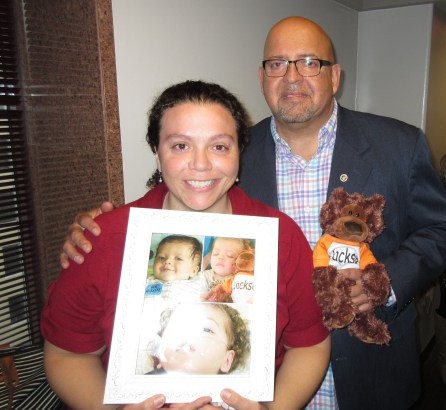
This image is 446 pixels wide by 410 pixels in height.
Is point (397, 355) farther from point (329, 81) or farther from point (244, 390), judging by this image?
point (329, 81)

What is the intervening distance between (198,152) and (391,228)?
913 mm

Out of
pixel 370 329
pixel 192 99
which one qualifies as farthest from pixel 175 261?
pixel 370 329

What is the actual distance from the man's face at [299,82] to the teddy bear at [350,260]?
39cm

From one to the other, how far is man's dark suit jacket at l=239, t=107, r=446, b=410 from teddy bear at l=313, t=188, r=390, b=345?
0.48ft

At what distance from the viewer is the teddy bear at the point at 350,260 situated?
3.90 ft

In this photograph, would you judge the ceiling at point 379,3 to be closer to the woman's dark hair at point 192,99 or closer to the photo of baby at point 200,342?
the woman's dark hair at point 192,99

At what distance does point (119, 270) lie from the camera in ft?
3.32

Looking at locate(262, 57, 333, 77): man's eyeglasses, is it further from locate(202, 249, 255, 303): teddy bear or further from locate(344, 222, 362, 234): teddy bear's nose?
locate(202, 249, 255, 303): teddy bear

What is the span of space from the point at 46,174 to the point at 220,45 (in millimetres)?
1227

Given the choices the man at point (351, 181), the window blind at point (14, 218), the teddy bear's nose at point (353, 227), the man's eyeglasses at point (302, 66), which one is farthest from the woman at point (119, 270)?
the window blind at point (14, 218)

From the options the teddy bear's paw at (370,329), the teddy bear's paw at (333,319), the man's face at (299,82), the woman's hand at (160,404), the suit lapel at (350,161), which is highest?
the man's face at (299,82)

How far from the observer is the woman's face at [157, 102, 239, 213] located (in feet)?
3.36

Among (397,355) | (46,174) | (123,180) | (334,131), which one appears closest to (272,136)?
(334,131)

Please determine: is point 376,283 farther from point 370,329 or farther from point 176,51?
point 176,51
